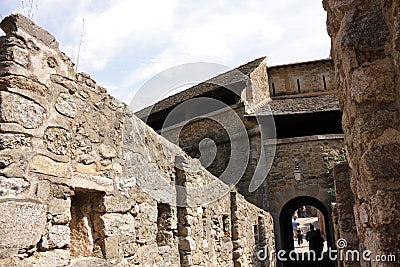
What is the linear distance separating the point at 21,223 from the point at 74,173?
0.58 metres

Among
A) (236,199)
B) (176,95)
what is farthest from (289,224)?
(236,199)

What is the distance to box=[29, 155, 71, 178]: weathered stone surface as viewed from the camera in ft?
7.56

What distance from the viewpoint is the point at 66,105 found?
8.77 ft

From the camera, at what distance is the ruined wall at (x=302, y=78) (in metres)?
15.1

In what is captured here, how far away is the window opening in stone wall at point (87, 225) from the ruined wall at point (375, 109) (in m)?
1.94

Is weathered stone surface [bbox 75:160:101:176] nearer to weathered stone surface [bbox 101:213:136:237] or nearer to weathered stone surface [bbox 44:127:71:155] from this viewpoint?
weathered stone surface [bbox 44:127:71:155]

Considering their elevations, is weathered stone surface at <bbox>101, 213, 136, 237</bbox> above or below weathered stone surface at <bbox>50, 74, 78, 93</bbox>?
below

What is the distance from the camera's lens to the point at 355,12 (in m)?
1.68

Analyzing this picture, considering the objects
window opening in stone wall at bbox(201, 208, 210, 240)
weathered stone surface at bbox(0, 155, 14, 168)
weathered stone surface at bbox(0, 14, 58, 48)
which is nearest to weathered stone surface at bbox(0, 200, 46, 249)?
weathered stone surface at bbox(0, 155, 14, 168)

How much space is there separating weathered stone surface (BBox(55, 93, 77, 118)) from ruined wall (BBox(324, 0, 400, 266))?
180 cm

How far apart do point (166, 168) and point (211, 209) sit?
1.51 metres

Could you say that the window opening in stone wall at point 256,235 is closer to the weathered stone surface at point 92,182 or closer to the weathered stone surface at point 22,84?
the weathered stone surface at point 92,182

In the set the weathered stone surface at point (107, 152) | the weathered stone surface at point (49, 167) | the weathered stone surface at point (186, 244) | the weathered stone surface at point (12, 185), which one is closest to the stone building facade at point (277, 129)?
the weathered stone surface at point (186, 244)

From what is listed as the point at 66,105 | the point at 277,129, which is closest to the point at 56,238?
the point at 66,105
